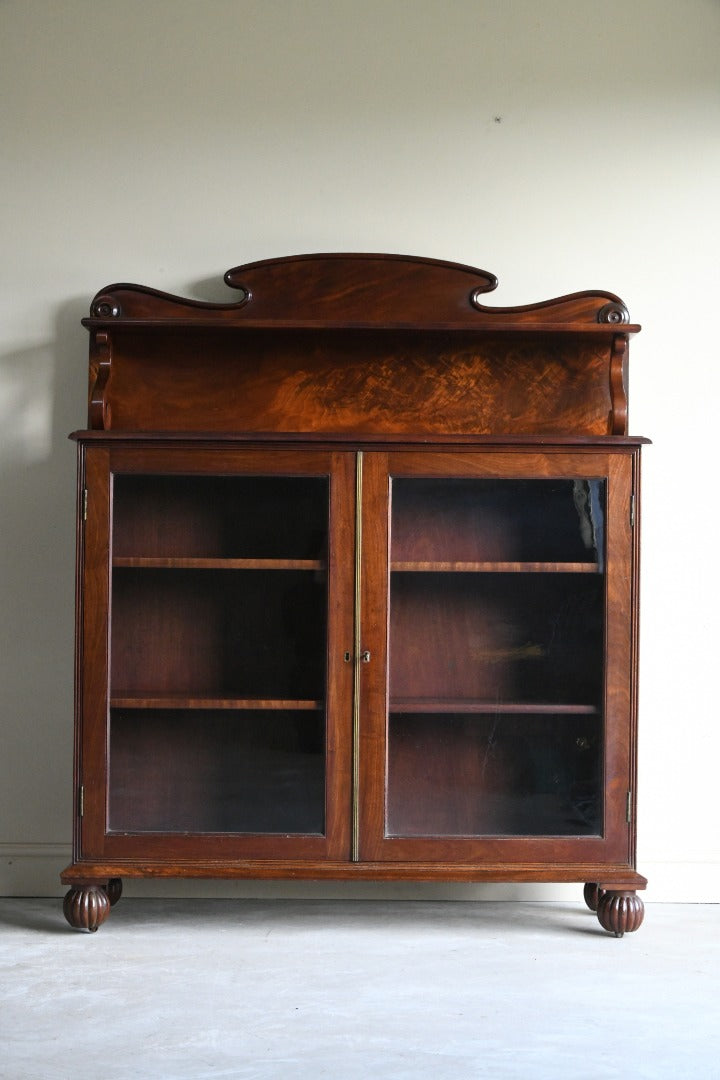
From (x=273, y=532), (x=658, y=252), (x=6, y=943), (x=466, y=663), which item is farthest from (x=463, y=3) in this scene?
(x=6, y=943)

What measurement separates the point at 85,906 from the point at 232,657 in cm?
67

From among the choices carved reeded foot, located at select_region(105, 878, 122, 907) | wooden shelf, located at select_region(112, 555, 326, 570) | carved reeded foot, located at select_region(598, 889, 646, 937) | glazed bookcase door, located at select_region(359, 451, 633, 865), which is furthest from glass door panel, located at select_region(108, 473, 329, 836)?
carved reeded foot, located at select_region(598, 889, 646, 937)

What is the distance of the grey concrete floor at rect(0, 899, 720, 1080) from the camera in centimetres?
184

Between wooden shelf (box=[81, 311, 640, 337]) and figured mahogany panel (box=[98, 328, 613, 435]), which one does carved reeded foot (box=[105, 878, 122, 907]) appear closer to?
figured mahogany panel (box=[98, 328, 613, 435])

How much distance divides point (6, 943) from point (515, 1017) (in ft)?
3.92

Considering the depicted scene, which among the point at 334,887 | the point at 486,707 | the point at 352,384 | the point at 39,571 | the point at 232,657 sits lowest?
the point at 334,887

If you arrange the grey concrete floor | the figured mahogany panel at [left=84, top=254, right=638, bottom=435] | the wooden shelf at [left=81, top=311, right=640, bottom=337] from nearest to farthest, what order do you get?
the grey concrete floor → the wooden shelf at [left=81, top=311, right=640, bottom=337] → the figured mahogany panel at [left=84, top=254, right=638, bottom=435]

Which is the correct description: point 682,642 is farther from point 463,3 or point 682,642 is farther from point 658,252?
point 463,3

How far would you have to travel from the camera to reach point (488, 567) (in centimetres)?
256

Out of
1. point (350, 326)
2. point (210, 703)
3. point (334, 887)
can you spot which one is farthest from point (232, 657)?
point (350, 326)

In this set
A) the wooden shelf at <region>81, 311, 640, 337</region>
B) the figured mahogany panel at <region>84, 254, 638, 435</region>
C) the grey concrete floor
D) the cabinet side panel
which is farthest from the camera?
the figured mahogany panel at <region>84, 254, 638, 435</region>

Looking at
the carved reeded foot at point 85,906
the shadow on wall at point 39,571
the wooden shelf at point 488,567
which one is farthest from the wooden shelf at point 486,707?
the shadow on wall at point 39,571

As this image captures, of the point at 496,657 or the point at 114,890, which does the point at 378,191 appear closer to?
the point at 496,657

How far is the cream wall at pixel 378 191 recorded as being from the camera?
2.88 meters
